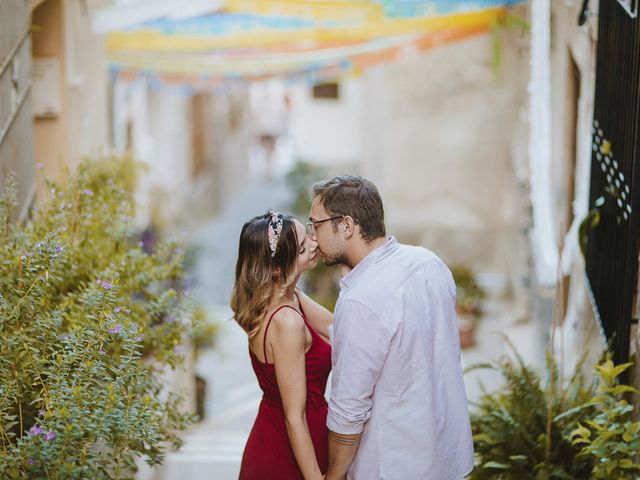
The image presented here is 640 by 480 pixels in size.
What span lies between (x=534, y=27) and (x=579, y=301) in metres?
2.42

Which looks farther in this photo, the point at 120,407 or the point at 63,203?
the point at 63,203

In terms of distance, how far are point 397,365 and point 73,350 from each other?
110cm

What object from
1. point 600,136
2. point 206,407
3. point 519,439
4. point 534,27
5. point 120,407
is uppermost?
point 534,27

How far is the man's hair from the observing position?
10.2 feet

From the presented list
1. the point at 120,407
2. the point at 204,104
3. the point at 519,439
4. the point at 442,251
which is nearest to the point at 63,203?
the point at 120,407

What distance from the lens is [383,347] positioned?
301cm

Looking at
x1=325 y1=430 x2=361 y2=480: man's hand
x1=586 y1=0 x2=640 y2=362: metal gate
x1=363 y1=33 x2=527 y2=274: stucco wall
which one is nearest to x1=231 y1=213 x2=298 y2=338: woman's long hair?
x1=325 y1=430 x2=361 y2=480: man's hand

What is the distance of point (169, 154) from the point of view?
17.2m

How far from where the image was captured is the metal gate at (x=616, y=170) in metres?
3.65

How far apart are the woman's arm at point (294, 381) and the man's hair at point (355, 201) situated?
1.37 ft

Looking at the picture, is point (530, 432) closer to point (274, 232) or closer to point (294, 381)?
point (294, 381)

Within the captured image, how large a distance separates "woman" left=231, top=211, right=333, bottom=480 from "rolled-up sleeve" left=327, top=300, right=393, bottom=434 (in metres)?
0.19

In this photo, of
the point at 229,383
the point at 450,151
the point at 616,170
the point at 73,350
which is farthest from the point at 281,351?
the point at 450,151

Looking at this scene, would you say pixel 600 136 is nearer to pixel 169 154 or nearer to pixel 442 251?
pixel 442 251
